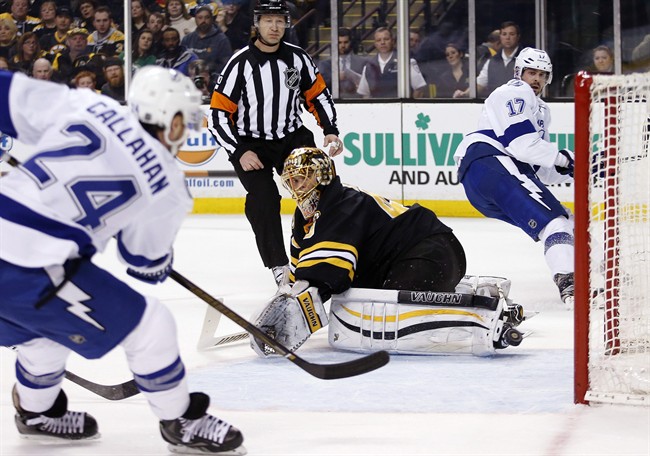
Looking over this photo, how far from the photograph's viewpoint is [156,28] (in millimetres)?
8625

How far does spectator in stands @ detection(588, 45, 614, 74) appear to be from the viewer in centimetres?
788

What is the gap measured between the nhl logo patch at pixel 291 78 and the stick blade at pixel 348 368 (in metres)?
2.37

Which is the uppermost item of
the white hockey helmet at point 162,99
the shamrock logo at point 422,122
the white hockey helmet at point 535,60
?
the white hockey helmet at point 162,99

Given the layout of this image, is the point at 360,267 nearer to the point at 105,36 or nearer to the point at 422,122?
the point at 422,122

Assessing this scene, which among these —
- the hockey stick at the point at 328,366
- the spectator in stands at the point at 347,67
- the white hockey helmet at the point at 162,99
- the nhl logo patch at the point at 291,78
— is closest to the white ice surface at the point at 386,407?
the hockey stick at the point at 328,366

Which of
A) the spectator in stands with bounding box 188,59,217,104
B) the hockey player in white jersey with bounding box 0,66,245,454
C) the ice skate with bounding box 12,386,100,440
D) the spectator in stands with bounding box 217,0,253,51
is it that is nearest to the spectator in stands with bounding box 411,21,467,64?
the spectator in stands with bounding box 217,0,253,51

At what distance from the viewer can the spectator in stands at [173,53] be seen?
8.62 meters

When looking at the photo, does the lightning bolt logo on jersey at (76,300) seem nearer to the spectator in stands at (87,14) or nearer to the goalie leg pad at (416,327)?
the goalie leg pad at (416,327)

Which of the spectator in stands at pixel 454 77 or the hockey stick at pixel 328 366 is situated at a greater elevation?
the spectator in stands at pixel 454 77

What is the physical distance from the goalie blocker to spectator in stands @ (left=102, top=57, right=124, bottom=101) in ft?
17.1

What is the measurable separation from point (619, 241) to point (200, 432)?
4.12ft

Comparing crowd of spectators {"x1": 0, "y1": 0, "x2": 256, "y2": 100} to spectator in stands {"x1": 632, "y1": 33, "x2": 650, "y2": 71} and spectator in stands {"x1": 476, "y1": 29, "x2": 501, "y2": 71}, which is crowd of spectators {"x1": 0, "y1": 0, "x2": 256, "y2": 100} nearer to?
spectator in stands {"x1": 476, "y1": 29, "x2": 501, "y2": 71}

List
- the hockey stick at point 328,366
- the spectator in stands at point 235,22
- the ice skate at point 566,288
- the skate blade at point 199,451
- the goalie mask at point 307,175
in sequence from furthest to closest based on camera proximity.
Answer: the spectator in stands at point 235,22, the ice skate at point 566,288, the goalie mask at point 307,175, the hockey stick at point 328,366, the skate blade at point 199,451

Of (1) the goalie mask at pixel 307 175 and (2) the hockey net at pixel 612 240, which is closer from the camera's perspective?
(2) the hockey net at pixel 612 240
